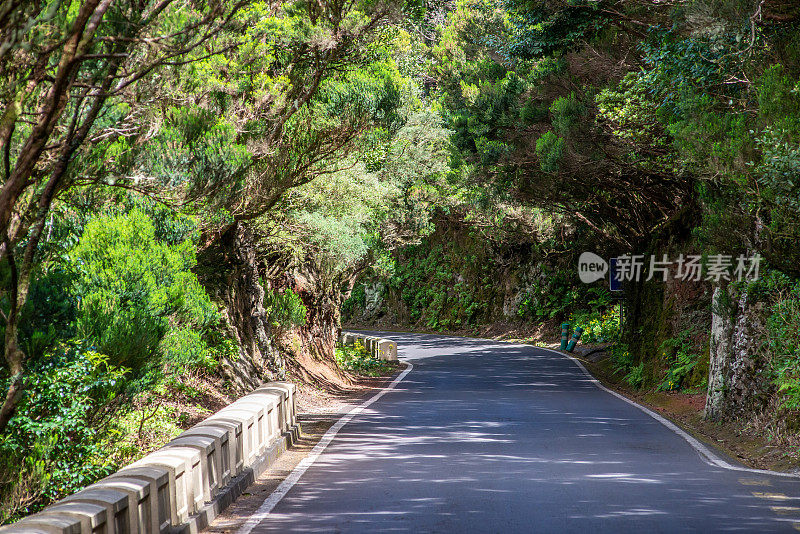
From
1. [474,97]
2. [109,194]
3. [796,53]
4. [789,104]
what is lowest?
[109,194]

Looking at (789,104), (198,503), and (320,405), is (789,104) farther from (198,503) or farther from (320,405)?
(320,405)

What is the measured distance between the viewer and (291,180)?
46.9 feet

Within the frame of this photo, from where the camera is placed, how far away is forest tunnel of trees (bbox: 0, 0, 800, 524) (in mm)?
7344

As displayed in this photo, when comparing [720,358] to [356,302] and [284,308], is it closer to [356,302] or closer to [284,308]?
[284,308]

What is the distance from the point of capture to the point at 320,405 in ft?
60.0

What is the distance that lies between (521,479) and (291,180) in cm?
684

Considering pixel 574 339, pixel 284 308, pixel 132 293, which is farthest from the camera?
pixel 574 339

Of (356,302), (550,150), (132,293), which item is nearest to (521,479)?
(132,293)

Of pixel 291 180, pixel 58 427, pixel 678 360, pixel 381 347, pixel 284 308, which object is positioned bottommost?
pixel 678 360

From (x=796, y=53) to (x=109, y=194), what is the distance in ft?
29.6

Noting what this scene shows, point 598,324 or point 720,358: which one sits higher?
point 720,358

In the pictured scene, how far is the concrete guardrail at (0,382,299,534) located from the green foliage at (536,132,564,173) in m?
10.3

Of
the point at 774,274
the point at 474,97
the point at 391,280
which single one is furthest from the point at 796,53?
the point at 391,280

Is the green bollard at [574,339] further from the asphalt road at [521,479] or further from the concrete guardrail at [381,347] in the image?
the asphalt road at [521,479]
